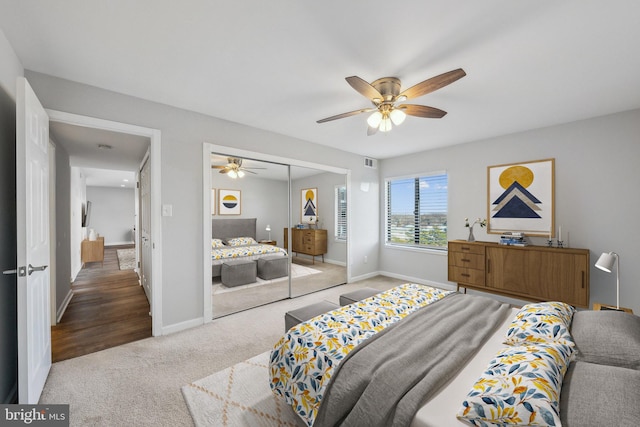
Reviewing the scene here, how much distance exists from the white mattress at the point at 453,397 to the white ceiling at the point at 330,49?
204cm

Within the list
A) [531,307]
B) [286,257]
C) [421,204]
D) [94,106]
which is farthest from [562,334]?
[94,106]

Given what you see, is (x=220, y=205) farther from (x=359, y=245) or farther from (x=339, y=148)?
(x=359, y=245)

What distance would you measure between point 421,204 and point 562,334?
12.0ft

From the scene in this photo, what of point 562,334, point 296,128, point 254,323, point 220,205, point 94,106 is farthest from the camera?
point 296,128

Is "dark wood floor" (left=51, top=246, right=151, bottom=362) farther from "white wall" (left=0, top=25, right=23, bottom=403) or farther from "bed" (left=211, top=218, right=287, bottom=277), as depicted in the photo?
"bed" (left=211, top=218, right=287, bottom=277)

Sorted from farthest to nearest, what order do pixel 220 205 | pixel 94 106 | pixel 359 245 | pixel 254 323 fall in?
pixel 359 245
pixel 220 205
pixel 254 323
pixel 94 106

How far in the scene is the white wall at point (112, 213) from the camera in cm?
995

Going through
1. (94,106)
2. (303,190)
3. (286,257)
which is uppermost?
(94,106)

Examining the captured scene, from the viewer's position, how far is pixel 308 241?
446cm

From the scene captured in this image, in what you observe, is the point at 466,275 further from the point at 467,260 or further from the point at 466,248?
the point at 466,248

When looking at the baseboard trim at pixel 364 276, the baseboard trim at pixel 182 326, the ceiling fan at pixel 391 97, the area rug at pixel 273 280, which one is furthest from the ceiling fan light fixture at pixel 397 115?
the baseboard trim at pixel 364 276

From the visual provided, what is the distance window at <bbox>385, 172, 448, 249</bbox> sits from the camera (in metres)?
4.65

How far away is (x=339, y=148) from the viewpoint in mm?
4680

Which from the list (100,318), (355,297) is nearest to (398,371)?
(355,297)
